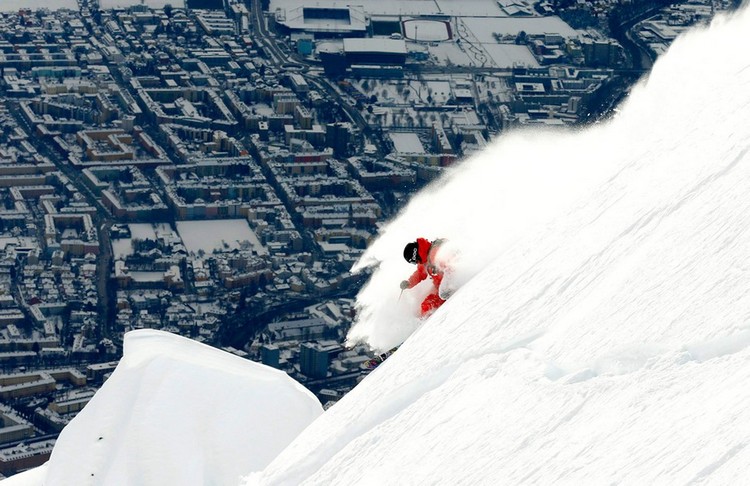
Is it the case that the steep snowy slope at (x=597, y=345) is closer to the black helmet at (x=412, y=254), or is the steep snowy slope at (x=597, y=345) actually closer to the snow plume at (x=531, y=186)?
the snow plume at (x=531, y=186)

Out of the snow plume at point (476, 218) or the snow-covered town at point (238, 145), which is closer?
the snow plume at point (476, 218)

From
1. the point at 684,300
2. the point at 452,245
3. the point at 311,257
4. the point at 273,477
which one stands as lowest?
the point at 311,257

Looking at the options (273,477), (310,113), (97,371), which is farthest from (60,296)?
(273,477)

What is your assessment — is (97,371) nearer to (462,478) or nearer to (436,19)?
(462,478)

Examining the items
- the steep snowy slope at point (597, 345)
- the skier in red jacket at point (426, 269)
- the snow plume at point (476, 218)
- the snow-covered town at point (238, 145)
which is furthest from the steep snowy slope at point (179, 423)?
the snow-covered town at point (238, 145)

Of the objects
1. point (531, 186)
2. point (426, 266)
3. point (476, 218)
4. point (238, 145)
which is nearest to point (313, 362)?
point (238, 145)

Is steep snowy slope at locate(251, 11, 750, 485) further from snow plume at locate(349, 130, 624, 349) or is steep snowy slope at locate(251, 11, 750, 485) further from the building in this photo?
the building
